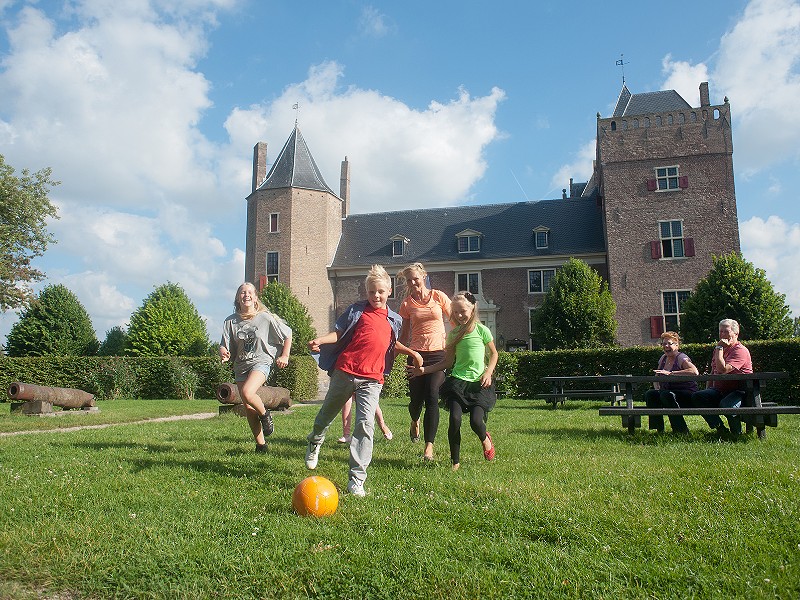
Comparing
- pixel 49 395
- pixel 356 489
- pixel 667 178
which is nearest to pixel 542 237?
pixel 667 178

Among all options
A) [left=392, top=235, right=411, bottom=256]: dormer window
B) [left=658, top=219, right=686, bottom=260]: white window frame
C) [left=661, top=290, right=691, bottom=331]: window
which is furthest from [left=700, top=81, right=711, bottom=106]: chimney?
[left=392, top=235, right=411, bottom=256]: dormer window

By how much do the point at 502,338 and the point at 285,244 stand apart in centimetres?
1415

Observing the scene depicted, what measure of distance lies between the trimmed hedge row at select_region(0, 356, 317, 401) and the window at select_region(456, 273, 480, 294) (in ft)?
52.6

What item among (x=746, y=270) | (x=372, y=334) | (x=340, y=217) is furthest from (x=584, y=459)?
(x=340, y=217)

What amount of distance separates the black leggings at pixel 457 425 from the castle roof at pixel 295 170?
33146 millimetres

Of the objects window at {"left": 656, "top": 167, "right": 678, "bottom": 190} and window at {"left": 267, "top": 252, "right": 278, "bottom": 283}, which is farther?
window at {"left": 267, "top": 252, "right": 278, "bottom": 283}

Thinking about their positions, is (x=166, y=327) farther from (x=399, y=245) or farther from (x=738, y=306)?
(x=738, y=306)

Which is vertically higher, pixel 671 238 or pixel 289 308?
pixel 671 238

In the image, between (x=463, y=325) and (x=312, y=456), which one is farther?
(x=463, y=325)

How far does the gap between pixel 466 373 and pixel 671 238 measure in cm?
2881

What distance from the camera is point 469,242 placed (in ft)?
121

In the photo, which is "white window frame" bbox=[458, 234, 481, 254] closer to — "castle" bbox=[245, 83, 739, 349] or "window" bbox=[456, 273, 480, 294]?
"castle" bbox=[245, 83, 739, 349]

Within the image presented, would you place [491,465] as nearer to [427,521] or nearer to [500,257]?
[427,521]

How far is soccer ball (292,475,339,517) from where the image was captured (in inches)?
158
